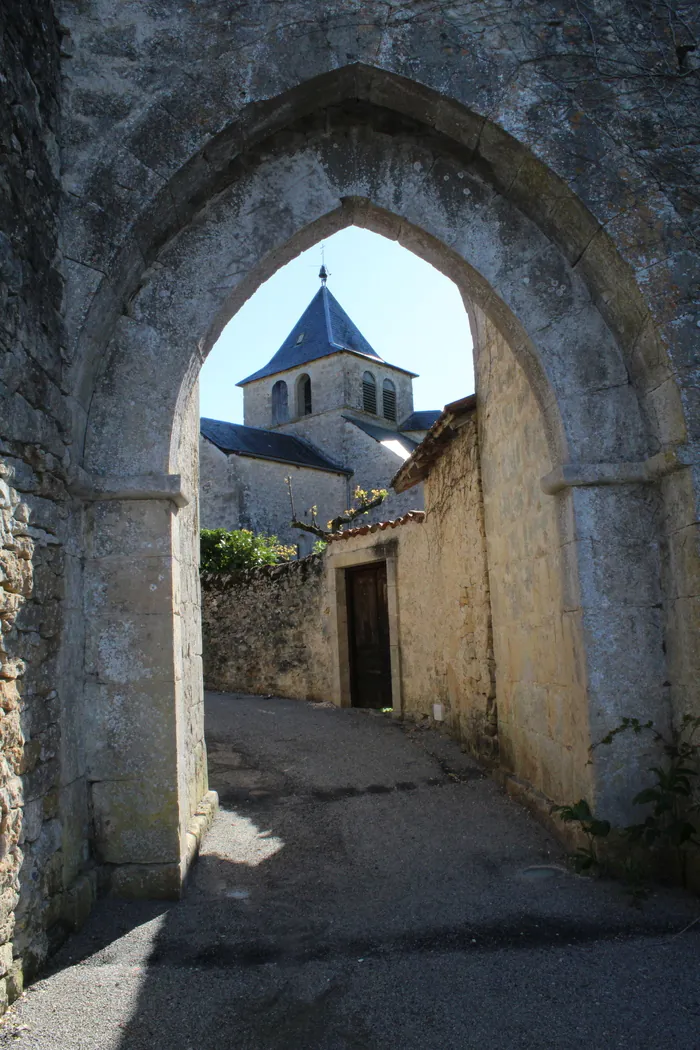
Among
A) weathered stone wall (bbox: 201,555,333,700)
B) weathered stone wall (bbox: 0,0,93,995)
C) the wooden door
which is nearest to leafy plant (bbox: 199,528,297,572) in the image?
weathered stone wall (bbox: 201,555,333,700)

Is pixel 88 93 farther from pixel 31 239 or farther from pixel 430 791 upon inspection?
pixel 430 791

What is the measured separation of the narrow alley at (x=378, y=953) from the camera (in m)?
2.06

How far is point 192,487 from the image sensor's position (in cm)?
435

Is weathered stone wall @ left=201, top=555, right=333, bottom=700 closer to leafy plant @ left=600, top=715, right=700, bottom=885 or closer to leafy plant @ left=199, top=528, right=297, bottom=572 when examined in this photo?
leafy plant @ left=199, top=528, right=297, bottom=572

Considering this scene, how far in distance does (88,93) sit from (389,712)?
683 centimetres

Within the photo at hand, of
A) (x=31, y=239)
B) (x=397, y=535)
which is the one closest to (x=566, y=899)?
(x=31, y=239)

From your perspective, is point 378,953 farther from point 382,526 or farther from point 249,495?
point 249,495

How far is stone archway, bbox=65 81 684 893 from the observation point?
2.97m

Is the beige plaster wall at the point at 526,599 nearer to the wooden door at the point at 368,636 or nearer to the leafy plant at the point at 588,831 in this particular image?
the leafy plant at the point at 588,831

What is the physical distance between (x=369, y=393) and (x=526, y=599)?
24660mm

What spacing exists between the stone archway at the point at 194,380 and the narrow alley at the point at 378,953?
1.27 feet

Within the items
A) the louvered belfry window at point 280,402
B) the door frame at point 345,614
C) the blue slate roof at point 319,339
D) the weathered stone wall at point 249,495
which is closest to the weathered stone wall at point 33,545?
the door frame at point 345,614

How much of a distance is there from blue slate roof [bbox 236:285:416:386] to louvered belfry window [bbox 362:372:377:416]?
759 millimetres

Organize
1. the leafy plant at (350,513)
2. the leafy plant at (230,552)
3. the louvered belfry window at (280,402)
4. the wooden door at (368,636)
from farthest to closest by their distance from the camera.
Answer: the louvered belfry window at (280,402) → the leafy plant at (350,513) → the leafy plant at (230,552) → the wooden door at (368,636)
